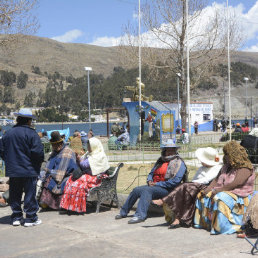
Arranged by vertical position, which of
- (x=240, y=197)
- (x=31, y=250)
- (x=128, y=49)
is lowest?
(x=31, y=250)

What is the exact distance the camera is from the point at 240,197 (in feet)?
20.1

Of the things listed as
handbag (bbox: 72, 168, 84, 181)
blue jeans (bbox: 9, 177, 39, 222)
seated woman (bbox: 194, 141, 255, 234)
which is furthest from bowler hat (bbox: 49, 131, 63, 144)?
seated woman (bbox: 194, 141, 255, 234)

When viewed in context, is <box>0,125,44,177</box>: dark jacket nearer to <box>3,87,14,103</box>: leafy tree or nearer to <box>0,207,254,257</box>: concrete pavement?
<box>0,207,254,257</box>: concrete pavement

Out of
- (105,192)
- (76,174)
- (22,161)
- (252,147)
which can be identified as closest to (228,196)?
(105,192)

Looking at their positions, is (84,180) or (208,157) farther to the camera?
(84,180)

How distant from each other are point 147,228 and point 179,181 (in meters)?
0.90

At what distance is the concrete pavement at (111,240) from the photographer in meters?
5.36

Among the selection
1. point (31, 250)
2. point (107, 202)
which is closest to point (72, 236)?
point (31, 250)

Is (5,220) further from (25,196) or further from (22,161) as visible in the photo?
(22,161)

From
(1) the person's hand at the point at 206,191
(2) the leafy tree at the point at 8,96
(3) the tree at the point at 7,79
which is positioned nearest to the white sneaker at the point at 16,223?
(1) the person's hand at the point at 206,191

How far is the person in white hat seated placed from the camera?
700 centimetres

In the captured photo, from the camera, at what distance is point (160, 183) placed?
715 cm

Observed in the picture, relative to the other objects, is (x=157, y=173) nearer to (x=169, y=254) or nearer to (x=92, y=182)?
(x=92, y=182)

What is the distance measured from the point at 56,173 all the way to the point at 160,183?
6.96ft
